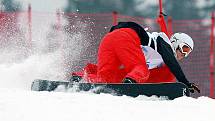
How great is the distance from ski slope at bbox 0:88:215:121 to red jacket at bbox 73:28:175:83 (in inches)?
53.3

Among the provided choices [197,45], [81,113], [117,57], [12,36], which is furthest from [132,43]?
[197,45]

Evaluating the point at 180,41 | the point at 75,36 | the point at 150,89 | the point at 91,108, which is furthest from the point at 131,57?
the point at 75,36

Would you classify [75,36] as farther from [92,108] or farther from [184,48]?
[92,108]

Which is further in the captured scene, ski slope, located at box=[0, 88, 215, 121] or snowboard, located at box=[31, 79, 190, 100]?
snowboard, located at box=[31, 79, 190, 100]

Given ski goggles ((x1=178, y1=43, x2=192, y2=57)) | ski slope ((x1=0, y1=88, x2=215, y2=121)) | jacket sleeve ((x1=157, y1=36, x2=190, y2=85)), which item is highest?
ski goggles ((x1=178, y1=43, x2=192, y2=57))

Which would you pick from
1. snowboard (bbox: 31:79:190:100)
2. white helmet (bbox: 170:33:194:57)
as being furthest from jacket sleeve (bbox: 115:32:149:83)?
white helmet (bbox: 170:33:194:57)

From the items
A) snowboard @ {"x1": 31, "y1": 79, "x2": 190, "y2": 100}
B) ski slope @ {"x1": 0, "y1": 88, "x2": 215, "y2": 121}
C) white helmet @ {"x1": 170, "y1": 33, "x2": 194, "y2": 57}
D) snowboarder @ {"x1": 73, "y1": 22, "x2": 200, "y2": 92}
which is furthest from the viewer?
white helmet @ {"x1": 170, "y1": 33, "x2": 194, "y2": 57}

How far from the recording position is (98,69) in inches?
244

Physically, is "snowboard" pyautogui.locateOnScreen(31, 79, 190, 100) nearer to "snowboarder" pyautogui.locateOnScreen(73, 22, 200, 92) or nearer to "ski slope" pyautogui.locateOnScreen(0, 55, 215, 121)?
"snowboarder" pyautogui.locateOnScreen(73, 22, 200, 92)

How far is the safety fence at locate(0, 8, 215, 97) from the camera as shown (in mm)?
8992

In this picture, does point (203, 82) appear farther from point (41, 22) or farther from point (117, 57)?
point (117, 57)

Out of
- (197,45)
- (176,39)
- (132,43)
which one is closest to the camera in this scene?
(132,43)

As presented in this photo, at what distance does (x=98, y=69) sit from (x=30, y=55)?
237 centimetres

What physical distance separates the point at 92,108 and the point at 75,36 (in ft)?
19.5
